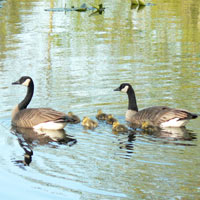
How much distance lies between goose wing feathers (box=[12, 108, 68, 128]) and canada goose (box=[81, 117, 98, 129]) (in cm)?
44

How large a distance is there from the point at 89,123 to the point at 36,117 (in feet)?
3.98

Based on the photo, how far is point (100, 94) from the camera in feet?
44.9

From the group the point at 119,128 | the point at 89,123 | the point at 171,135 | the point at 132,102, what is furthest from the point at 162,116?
the point at 89,123

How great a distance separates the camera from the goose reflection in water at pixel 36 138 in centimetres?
1021

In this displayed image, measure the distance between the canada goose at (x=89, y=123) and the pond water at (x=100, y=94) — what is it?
0.43ft

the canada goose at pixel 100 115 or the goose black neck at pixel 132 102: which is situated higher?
the goose black neck at pixel 132 102

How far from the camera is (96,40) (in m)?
21.0

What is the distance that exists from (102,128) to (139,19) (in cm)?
1531

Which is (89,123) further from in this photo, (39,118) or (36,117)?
(36,117)

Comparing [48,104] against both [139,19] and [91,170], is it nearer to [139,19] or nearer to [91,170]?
[91,170]

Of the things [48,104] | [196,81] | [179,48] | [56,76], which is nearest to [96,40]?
[179,48]

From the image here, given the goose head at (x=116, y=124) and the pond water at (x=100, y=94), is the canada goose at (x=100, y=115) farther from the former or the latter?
the goose head at (x=116, y=124)

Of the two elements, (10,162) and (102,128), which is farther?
(102,128)

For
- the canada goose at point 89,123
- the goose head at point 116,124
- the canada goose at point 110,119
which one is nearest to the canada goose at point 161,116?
the canada goose at point 110,119
